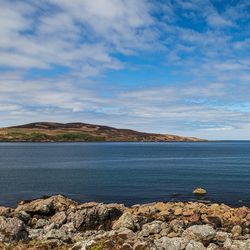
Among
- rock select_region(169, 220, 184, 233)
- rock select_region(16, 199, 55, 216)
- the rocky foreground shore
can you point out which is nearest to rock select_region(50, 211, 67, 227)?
the rocky foreground shore

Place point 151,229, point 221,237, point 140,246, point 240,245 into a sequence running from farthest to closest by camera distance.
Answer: point 151,229, point 221,237, point 240,245, point 140,246

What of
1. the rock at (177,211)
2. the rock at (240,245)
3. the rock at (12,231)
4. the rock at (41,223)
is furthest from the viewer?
the rock at (177,211)

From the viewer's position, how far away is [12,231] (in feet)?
105

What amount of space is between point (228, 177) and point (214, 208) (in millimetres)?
56092

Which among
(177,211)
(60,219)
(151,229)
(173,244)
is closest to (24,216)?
(60,219)

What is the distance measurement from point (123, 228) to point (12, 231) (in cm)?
994

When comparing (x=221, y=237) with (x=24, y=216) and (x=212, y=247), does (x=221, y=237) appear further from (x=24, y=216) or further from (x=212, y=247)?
(x=24, y=216)

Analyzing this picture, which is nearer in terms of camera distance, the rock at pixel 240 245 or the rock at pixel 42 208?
the rock at pixel 240 245

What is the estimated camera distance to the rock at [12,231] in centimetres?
3087

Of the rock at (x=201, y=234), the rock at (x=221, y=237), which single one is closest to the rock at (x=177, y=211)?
the rock at (x=201, y=234)

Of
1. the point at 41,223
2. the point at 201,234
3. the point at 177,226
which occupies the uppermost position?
the point at 201,234

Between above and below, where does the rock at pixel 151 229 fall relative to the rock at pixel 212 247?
below

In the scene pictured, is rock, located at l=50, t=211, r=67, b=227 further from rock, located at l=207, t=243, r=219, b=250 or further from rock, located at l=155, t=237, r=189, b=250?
rock, located at l=207, t=243, r=219, b=250

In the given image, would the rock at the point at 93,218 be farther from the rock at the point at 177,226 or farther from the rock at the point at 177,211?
the rock at the point at 177,211
